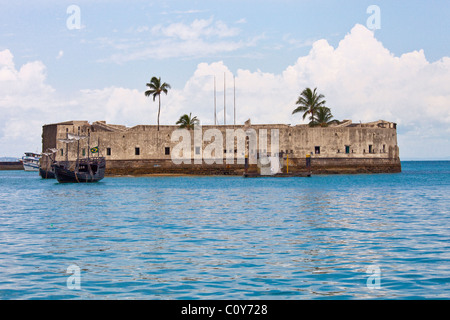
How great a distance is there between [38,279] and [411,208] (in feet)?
55.7

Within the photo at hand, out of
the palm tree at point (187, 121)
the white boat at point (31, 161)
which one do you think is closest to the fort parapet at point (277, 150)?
the palm tree at point (187, 121)

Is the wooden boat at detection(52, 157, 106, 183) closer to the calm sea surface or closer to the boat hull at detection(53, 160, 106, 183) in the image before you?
the boat hull at detection(53, 160, 106, 183)

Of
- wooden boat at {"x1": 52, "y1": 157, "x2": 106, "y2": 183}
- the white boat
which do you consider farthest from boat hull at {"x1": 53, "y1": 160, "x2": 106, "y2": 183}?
the white boat

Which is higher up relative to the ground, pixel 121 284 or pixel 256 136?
pixel 256 136

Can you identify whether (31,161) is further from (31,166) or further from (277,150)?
(277,150)

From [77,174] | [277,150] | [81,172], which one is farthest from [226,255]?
[277,150]

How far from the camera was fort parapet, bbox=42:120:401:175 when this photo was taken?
5703 centimetres

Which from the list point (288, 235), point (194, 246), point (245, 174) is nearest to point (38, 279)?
point (194, 246)

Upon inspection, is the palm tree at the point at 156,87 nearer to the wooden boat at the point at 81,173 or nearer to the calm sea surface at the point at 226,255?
the wooden boat at the point at 81,173

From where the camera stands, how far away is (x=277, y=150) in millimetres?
56938

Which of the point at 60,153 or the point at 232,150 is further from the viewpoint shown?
the point at 60,153

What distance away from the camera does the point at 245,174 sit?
173 feet
